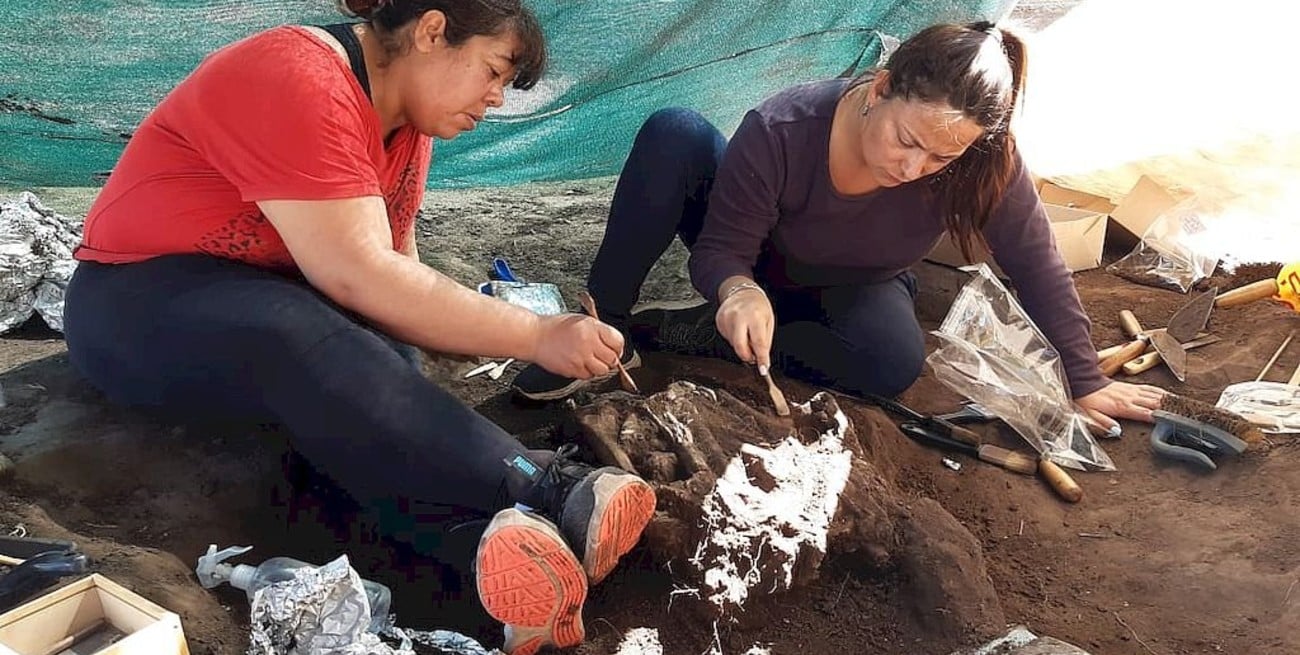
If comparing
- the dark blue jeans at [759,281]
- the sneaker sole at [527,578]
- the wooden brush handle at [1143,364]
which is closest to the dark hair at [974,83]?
the dark blue jeans at [759,281]

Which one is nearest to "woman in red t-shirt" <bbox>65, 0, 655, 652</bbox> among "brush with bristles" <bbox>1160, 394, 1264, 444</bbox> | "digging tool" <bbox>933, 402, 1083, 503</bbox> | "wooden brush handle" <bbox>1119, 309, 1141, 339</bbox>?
"digging tool" <bbox>933, 402, 1083, 503</bbox>

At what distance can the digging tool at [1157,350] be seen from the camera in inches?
92.9

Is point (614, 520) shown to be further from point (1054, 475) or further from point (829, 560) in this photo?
point (1054, 475)

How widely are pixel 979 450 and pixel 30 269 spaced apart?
1.98 metres

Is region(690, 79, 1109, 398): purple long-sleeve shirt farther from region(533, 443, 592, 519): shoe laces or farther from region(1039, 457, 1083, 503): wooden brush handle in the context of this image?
region(533, 443, 592, 519): shoe laces

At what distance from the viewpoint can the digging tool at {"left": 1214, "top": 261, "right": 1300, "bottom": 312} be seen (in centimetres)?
255

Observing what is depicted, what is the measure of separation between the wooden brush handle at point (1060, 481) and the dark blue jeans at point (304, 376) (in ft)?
3.36

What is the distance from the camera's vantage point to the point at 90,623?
1230 mm

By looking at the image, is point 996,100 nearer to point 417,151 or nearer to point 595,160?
point 417,151

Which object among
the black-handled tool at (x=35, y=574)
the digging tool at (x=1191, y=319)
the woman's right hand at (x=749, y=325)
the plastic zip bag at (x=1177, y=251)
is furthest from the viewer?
the plastic zip bag at (x=1177, y=251)

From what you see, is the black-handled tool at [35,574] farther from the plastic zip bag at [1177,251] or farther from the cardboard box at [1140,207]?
the cardboard box at [1140,207]

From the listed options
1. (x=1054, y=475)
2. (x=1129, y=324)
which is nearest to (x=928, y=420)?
(x=1054, y=475)

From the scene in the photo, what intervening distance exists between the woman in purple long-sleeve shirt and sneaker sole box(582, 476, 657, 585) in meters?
0.45

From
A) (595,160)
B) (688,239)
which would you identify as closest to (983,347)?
(688,239)
